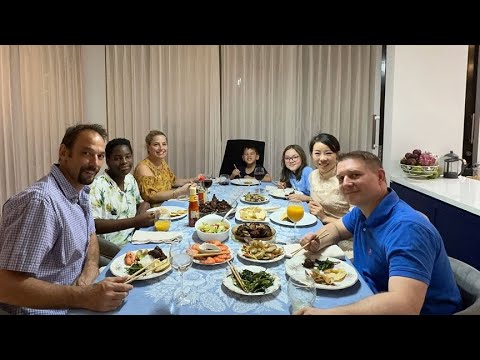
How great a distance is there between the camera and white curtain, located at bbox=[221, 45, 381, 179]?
419 centimetres

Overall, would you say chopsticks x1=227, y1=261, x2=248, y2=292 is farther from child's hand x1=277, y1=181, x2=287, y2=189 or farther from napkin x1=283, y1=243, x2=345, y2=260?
child's hand x1=277, y1=181, x2=287, y2=189

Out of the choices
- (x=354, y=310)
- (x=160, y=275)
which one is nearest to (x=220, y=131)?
(x=160, y=275)

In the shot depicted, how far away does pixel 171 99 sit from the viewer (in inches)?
167

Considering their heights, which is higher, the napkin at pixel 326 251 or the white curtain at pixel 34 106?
the white curtain at pixel 34 106

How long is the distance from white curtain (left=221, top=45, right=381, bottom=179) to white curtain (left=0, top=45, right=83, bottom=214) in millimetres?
1768

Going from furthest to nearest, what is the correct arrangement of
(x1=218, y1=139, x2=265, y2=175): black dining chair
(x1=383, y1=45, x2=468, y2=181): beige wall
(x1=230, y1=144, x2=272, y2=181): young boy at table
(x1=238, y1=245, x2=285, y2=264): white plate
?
(x1=218, y1=139, x2=265, y2=175): black dining chair, (x1=230, y1=144, x2=272, y2=181): young boy at table, (x1=383, y1=45, x2=468, y2=181): beige wall, (x1=238, y1=245, x2=285, y2=264): white plate

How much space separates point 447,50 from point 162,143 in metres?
2.71

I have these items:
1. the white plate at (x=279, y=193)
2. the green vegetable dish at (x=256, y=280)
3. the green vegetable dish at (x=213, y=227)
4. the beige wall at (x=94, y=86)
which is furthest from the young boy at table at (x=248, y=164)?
the green vegetable dish at (x=256, y=280)

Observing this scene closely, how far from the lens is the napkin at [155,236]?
1716 mm

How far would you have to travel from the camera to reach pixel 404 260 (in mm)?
1149

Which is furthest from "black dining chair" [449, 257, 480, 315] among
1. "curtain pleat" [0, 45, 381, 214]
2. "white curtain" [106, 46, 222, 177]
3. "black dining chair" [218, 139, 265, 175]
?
"white curtain" [106, 46, 222, 177]

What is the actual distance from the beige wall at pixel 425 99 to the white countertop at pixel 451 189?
0.30 metres

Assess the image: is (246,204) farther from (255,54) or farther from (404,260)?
(255,54)

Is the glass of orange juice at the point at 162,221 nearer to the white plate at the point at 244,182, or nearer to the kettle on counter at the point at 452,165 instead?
the white plate at the point at 244,182
